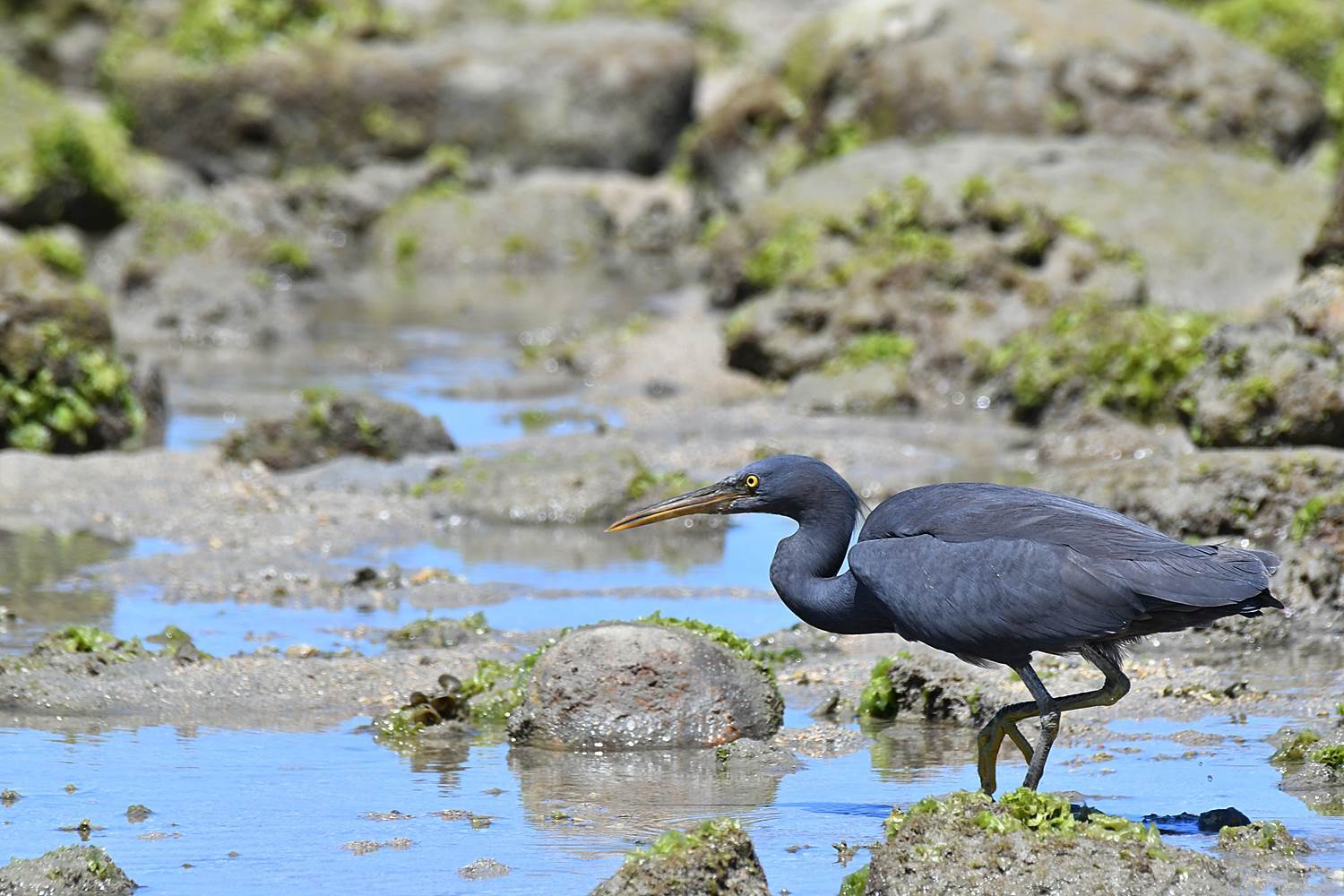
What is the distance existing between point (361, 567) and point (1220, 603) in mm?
→ 5979

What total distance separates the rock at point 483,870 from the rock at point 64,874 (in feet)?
3.39

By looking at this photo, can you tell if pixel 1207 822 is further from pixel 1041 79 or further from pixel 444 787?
pixel 1041 79

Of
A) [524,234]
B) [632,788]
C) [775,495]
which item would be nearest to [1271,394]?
[775,495]

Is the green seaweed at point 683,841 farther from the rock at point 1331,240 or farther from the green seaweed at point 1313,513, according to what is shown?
the rock at point 1331,240

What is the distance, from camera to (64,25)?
39312 millimetres

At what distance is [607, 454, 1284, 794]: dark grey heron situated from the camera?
671 centimetres

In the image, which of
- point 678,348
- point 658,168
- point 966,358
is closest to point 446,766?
point 966,358

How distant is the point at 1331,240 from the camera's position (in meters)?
13.9

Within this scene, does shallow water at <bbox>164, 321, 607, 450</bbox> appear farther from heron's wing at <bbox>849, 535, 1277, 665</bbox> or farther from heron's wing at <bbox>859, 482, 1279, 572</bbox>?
heron's wing at <bbox>849, 535, 1277, 665</bbox>

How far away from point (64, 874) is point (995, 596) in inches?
122

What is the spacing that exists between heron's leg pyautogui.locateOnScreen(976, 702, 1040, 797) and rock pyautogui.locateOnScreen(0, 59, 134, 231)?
23248mm

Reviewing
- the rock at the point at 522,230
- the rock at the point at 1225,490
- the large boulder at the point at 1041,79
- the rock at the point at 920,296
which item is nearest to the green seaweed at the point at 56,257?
the rock at the point at 920,296

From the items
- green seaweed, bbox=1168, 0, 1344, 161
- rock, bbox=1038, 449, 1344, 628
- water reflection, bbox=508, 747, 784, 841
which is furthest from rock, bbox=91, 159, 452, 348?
water reflection, bbox=508, 747, 784, 841

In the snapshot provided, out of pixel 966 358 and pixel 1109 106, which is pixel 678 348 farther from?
pixel 1109 106
